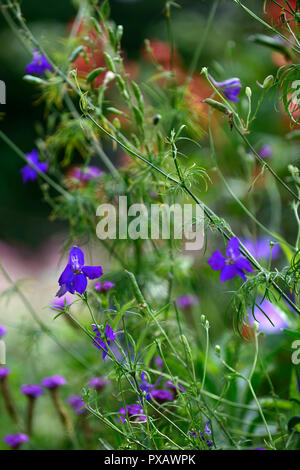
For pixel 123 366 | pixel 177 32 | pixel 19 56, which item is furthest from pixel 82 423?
pixel 19 56

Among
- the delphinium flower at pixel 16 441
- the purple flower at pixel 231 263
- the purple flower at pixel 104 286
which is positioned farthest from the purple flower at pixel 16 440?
the purple flower at pixel 231 263

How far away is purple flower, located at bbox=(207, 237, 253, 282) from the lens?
0.93 m

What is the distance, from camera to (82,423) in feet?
4.63

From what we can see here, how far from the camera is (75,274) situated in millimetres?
879

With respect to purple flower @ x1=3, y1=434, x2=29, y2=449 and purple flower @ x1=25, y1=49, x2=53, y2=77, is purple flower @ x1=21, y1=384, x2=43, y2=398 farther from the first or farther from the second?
purple flower @ x1=25, y1=49, x2=53, y2=77

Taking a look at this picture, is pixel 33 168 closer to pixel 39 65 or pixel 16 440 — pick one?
pixel 39 65

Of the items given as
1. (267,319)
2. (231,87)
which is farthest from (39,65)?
(267,319)

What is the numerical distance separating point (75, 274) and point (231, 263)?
27 centimetres

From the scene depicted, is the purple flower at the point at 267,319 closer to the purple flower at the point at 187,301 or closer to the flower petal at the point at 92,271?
the purple flower at the point at 187,301

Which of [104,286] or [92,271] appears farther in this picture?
[104,286]

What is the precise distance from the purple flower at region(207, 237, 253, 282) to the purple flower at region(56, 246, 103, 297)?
0.69 feet

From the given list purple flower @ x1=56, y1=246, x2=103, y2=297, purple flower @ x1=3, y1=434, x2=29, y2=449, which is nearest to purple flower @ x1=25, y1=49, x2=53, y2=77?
purple flower @ x1=56, y1=246, x2=103, y2=297

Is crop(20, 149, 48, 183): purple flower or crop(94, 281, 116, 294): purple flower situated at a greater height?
crop(20, 149, 48, 183): purple flower

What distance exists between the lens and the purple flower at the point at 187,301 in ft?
5.31
